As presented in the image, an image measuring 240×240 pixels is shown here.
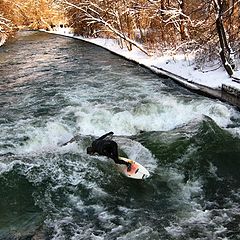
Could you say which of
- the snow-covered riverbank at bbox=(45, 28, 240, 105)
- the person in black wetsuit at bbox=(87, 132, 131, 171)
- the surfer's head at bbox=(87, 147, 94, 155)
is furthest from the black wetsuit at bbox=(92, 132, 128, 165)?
the snow-covered riverbank at bbox=(45, 28, 240, 105)

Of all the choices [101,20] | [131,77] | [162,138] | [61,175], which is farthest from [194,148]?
[101,20]

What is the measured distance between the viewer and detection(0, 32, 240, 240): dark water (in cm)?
609

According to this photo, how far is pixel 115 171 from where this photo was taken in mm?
7605

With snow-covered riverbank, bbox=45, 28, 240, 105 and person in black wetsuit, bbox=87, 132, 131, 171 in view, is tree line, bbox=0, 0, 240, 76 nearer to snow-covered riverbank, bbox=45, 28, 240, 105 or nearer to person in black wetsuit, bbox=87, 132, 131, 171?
snow-covered riverbank, bbox=45, 28, 240, 105

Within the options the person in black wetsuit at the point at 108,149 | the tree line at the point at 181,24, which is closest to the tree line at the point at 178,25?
the tree line at the point at 181,24

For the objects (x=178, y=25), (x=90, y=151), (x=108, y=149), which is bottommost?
(x=90, y=151)

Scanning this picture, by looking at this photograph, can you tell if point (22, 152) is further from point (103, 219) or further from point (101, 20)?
point (101, 20)

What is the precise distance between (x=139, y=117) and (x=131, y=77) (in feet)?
20.5

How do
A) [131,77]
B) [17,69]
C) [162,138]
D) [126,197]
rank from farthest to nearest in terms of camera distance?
[17,69]
[131,77]
[162,138]
[126,197]

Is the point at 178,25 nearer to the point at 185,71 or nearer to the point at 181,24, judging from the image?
the point at 181,24

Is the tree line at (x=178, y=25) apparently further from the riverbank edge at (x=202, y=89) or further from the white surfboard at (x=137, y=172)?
the white surfboard at (x=137, y=172)

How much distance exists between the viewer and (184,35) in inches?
752

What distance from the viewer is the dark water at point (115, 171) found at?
6094mm

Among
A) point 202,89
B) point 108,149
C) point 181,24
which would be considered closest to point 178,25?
point 181,24
